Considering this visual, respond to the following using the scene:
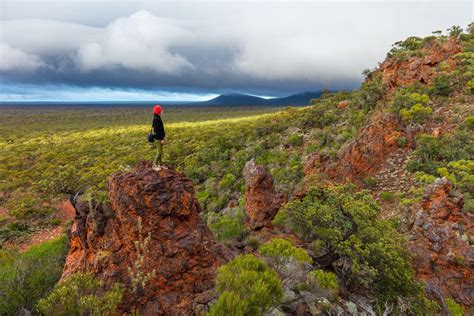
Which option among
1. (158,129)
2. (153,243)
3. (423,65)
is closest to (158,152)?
(158,129)

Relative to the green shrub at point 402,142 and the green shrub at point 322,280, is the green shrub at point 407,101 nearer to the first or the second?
the green shrub at point 402,142

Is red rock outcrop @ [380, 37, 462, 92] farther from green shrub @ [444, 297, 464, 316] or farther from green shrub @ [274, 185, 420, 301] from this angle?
green shrub @ [444, 297, 464, 316]

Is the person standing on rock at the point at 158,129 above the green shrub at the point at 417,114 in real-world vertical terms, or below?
above

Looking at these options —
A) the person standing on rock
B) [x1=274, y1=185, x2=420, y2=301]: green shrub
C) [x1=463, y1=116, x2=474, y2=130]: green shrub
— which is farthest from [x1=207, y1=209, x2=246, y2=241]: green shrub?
[x1=463, y1=116, x2=474, y2=130]: green shrub

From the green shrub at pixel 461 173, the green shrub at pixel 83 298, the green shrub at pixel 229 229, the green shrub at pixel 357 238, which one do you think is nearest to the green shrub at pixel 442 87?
the green shrub at pixel 461 173

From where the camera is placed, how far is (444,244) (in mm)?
17250

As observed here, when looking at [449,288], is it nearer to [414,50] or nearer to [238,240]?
[238,240]

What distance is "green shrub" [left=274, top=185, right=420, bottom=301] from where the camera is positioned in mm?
13953

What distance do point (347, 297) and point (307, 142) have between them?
101ft

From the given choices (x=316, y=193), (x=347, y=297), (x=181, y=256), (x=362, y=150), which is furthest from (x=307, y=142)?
(x=181, y=256)

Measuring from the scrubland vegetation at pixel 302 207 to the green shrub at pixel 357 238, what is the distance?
0.18ft

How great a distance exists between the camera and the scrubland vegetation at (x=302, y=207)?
1218 cm

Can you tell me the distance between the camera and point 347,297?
43.8 ft

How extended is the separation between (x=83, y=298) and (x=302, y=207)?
11.2 meters
